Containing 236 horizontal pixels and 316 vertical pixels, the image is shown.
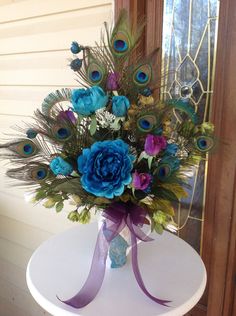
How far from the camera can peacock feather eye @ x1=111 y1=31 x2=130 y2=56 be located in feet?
2.44

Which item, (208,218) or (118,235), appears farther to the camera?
(208,218)

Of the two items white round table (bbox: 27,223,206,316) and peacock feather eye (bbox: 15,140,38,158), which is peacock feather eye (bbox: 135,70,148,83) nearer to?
peacock feather eye (bbox: 15,140,38,158)

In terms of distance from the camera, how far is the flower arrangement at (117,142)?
28.2 inches

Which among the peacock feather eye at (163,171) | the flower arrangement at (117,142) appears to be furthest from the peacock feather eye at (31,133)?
the peacock feather eye at (163,171)

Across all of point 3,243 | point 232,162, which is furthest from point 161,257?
point 3,243

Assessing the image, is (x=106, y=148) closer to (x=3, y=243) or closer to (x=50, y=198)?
(x=50, y=198)

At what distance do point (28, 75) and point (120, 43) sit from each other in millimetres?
895

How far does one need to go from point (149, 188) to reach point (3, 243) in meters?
1.52

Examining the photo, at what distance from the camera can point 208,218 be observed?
1169 mm

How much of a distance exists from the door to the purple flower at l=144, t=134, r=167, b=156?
1.49ft

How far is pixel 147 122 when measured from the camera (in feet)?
2.35

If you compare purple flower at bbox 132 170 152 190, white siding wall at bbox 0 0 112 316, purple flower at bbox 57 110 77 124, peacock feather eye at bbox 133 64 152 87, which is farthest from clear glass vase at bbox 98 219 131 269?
white siding wall at bbox 0 0 112 316

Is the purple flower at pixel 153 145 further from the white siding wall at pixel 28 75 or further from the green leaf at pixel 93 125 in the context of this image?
the white siding wall at pixel 28 75

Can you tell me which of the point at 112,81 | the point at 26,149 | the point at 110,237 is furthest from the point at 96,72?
the point at 110,237
